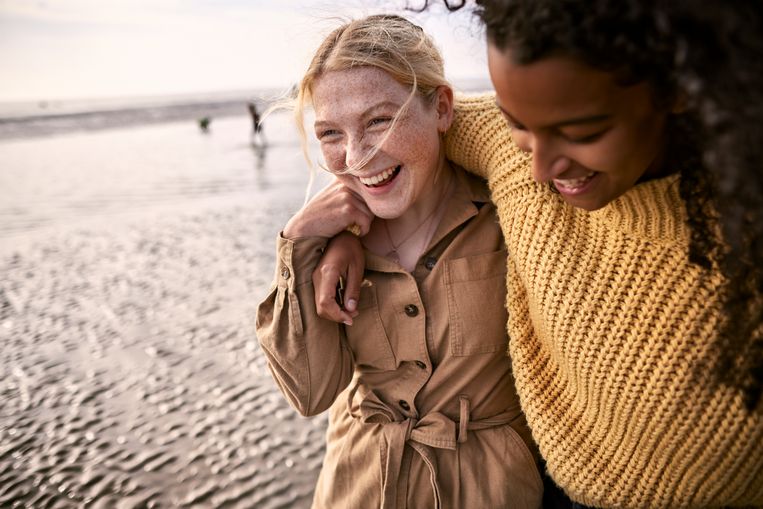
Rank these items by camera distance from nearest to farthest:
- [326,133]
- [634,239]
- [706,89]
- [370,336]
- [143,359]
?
[706,89], [634,239], [326,133], [370,336], [143,359]

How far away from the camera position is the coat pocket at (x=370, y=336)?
1861mm

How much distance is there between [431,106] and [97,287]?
421 centimetres

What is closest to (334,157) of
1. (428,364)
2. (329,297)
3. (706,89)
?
(329,297)

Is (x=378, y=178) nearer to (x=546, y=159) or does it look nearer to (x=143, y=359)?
(x=546, y=159)

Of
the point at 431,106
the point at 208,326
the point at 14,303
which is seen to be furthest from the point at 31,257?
the point at 431,106

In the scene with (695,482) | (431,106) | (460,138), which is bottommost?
(695,482)

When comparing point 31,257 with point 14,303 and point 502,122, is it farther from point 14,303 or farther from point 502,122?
point 502,122

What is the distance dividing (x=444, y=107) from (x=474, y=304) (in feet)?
2.30

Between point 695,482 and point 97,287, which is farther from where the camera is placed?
point 97,287

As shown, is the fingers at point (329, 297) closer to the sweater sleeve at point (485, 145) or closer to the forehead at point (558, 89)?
the sweater sleeve at point (485, 145)

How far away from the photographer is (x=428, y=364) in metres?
1.82

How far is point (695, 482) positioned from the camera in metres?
1.28

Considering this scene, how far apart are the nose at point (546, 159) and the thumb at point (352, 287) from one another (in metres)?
0.82

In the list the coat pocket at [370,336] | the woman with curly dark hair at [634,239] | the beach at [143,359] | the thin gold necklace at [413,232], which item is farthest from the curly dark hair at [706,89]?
the beach at [143,359]
